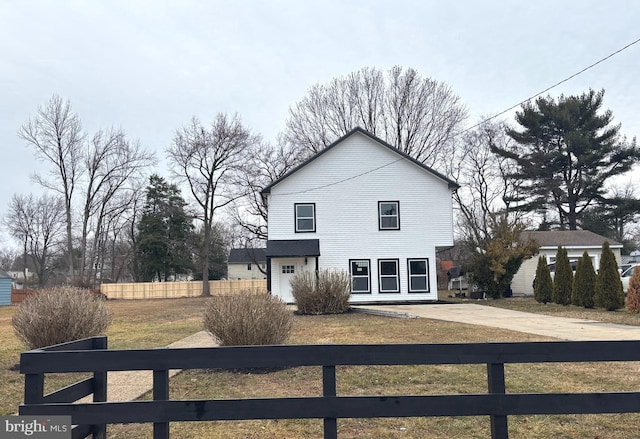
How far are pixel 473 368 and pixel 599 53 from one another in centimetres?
892

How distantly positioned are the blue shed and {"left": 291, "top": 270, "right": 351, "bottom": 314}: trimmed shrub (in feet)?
101

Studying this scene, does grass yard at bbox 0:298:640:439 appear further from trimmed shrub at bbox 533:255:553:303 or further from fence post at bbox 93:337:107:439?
trimmed shrub at bbox 533:255:553:303

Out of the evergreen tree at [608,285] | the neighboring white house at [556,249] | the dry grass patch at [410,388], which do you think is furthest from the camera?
the neighboring white house at [556,249]

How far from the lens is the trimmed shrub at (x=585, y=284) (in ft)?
58.9

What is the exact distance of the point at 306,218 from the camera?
23453mm

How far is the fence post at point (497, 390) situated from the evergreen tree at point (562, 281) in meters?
18.7

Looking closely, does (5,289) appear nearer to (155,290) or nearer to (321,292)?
(155,290)

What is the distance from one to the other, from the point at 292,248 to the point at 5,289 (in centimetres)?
2781

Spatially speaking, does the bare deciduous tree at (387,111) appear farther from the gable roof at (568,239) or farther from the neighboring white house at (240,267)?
the neighboring white house at (240,267)

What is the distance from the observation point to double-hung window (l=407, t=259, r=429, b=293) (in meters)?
23.3

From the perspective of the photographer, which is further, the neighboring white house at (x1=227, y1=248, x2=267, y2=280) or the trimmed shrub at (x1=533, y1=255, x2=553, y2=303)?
the neighboring white house at (x1=227, y1=248, x2=267, y2=280)

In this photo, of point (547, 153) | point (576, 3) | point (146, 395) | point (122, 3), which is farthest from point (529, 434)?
point (547, 153)

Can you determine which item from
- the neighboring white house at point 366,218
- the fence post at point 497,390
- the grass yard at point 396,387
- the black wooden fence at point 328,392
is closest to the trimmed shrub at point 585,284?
the neighboring white house at point 366,218

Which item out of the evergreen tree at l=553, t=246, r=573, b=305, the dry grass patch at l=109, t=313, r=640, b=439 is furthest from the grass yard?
the evergreen tree at l=553, t=246, r=573, b=305
